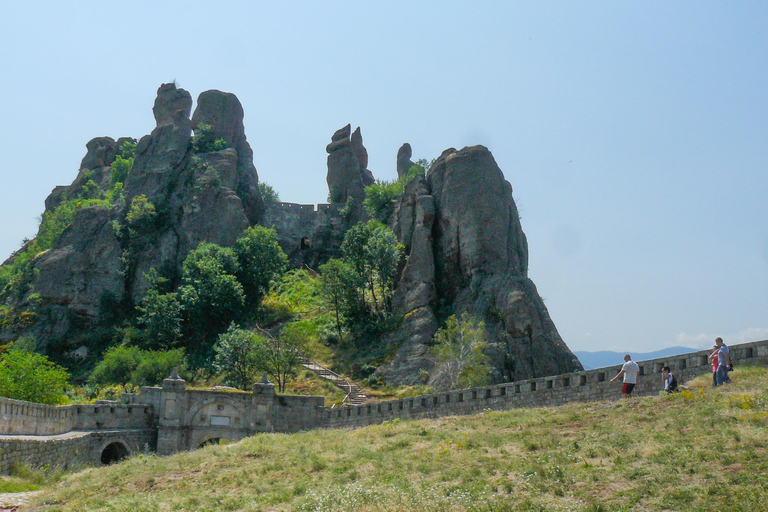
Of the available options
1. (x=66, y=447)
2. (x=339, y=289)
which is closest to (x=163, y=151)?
(x=339, y=289)

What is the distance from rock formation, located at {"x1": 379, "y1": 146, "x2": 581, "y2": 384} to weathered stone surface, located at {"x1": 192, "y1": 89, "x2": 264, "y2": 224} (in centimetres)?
2001

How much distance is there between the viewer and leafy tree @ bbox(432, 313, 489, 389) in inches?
1550

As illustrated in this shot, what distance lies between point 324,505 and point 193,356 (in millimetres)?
41377

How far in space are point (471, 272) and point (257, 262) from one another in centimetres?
1967

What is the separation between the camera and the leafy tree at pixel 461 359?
1550 inches

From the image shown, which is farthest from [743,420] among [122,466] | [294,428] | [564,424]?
[294,428]

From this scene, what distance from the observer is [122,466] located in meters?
24.0

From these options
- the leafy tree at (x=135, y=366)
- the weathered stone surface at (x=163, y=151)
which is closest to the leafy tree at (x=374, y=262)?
the leafy tree at (x=135, y=366)

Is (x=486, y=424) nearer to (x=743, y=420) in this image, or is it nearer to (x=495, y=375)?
(x=743, y=420)

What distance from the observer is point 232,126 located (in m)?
75.0

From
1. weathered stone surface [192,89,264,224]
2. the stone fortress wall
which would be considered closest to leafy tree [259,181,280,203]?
weathered stone surface [192,89,264,224]

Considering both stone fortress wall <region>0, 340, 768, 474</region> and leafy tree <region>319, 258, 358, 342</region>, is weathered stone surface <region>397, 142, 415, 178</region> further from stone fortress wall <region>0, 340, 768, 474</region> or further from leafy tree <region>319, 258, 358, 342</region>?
stone fortress wall <region>0, 340, 768, 474</region>

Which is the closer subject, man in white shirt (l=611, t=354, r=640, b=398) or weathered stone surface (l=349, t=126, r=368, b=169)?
man in white shirt (l=611, t=354, r=640, b=398)

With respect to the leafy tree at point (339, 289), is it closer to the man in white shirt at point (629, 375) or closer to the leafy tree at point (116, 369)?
the leafy tree at point (116, 369)
